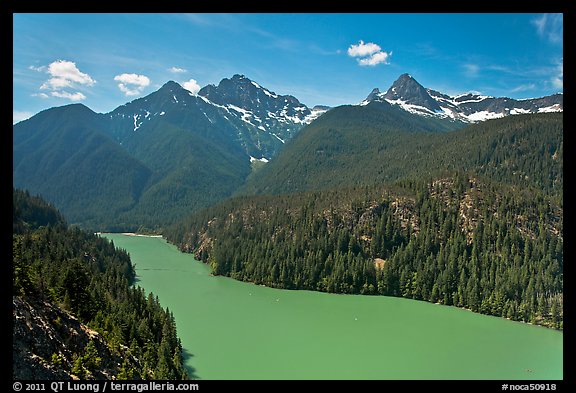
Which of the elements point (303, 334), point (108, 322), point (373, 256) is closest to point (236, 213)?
point (373, 256)

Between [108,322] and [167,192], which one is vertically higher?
[167,192]

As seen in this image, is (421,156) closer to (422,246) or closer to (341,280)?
(422,246)

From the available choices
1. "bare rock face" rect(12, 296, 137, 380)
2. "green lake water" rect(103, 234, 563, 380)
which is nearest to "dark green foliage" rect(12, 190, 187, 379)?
"bare rock face" rect(12, 296, 137, 380)

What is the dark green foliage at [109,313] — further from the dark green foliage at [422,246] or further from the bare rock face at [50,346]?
the dark green foliage at [422,246]

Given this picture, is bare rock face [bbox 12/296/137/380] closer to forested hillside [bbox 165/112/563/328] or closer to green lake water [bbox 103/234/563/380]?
green lake water [bbox 103/234/563/380]
